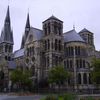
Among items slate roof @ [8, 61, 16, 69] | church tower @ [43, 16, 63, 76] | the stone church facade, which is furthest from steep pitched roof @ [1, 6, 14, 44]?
church tower @ [43, 16, 63, 76]

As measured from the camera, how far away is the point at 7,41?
119 m

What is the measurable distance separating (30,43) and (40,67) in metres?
10.8

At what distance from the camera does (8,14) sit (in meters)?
124

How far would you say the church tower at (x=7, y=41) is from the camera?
389 ft

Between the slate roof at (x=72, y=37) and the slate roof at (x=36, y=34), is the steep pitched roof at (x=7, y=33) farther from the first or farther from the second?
the slate roof at (x=72, y=37)

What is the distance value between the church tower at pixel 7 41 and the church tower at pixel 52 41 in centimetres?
4083

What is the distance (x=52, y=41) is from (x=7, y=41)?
153ft

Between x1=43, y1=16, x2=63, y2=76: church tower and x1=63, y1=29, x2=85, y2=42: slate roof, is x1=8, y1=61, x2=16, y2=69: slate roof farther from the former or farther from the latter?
x1=63, y1=29, x2=85, y2=42: slate roof

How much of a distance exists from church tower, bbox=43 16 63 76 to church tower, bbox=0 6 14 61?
40832 millimetres

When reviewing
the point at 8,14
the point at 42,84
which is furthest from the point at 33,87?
the point at 8,14

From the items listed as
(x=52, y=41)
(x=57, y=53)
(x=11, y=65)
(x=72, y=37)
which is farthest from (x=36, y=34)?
(x=11, y=65)

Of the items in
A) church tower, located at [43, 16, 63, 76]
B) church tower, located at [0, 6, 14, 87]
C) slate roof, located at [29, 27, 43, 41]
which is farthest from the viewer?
church tower, located at [0, 6, 14, 87]

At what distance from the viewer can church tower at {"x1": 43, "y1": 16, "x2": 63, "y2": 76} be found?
7700cm

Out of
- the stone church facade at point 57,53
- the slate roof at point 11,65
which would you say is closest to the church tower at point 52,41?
the stone church facade at point 57,53
